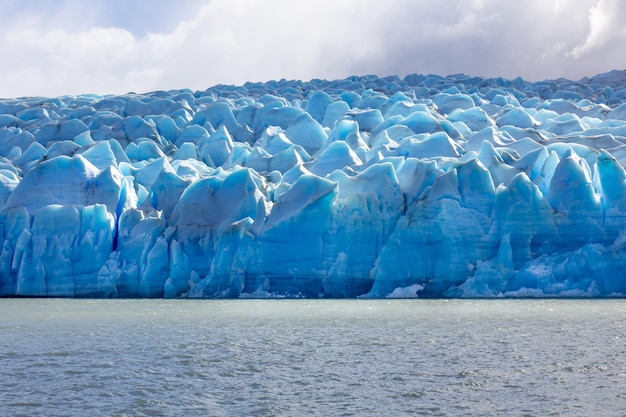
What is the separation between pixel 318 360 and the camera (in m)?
9.14

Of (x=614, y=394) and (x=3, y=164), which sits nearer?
(x=614, y=394)

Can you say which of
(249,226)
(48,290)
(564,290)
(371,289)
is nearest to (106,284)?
(48,290)

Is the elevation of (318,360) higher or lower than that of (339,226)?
lower

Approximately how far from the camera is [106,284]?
16.2 meters

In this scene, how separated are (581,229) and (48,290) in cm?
1033

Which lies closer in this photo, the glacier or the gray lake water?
the gray lake water

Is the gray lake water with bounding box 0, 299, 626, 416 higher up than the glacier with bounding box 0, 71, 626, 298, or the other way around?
the glacier with bounding box 0, 71, 626, 298

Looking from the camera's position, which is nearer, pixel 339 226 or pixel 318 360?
pixel 318 360

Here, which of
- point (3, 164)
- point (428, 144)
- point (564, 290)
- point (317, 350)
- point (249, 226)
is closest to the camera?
point (317, 350)

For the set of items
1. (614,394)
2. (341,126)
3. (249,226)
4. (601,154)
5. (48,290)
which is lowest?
(614,394)

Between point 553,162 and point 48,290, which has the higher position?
point 553,162

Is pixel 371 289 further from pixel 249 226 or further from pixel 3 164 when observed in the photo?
pixel 3 164

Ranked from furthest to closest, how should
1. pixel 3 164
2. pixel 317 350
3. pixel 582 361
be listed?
pixel 3 164, pixel 317 350, pixel 582 361

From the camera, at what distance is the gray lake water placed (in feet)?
23.3
